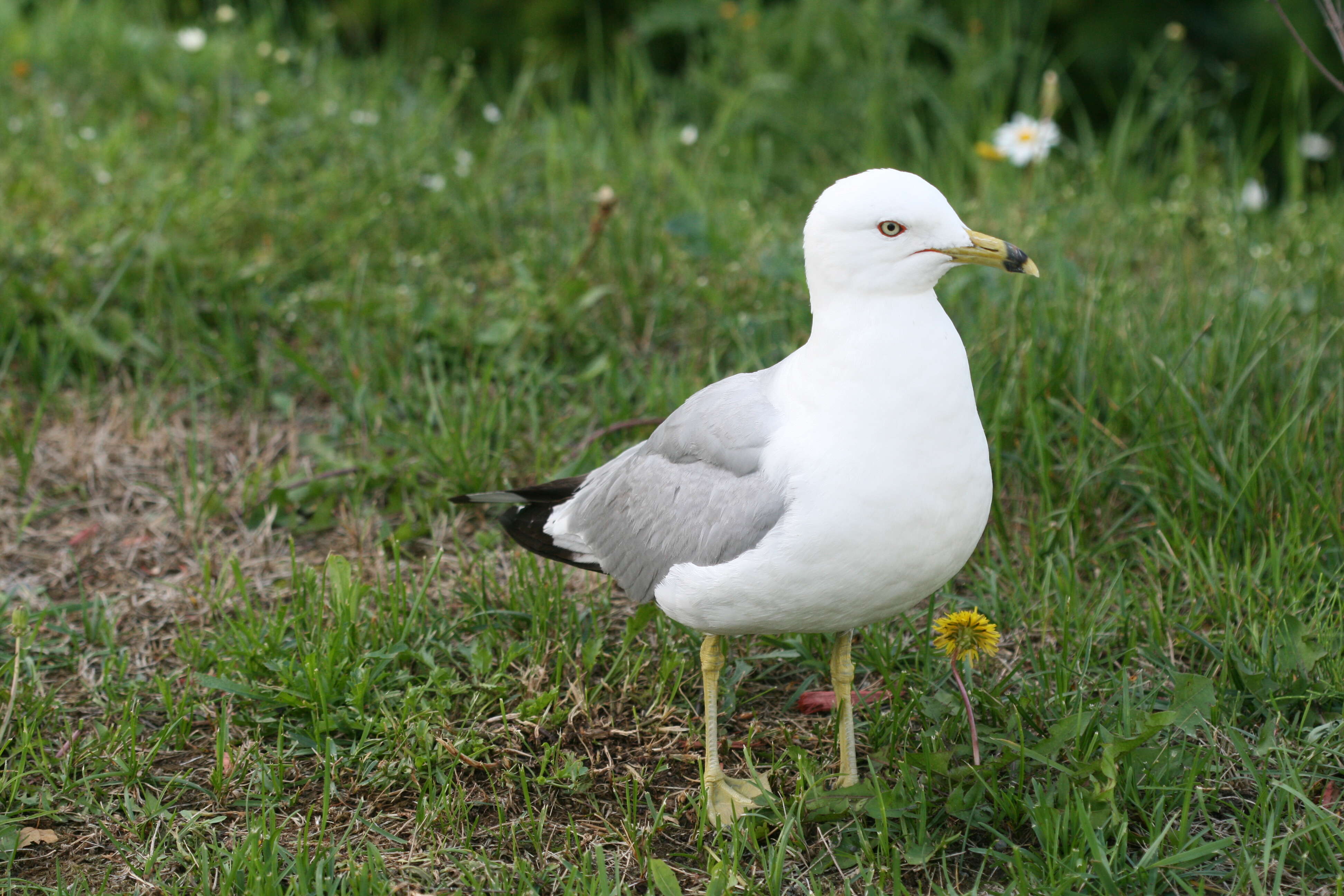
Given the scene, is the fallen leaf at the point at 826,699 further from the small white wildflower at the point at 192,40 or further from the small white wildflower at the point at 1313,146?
the small white wildflower at the point at 192,40

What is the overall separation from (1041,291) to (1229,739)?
67.7 inches

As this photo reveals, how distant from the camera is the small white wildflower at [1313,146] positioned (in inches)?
225

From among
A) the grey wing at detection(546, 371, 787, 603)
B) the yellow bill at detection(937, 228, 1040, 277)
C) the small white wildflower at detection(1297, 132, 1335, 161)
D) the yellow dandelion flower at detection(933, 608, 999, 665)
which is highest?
the yellow bill at detection(937, 228, 1040, 277)

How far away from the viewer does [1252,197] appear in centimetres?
507

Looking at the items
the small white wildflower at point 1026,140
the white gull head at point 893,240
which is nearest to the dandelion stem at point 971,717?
the white gull head at point 893,240

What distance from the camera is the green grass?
261 centimetres

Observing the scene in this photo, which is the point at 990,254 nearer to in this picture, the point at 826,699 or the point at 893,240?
the point at 893,240

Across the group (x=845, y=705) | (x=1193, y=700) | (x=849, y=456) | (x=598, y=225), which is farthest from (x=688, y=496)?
(x=598, y=225)

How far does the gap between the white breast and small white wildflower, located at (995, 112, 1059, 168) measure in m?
2.56

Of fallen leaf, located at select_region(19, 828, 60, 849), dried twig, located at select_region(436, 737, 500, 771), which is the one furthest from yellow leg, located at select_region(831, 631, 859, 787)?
fallen leaf, located at select_region(19, 828, 60, 849)

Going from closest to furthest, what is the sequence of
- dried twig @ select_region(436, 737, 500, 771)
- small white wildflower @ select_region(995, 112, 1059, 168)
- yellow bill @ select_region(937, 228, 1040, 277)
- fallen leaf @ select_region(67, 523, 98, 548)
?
yellow bill @ select_region(937, 228, 1040, 277), dried twig @ select_region(436, 737, 500, 771), fallen leaf @ select_region(67, 523, 98, 548), small white wildflower @ select_region(995, 112, 1059, 168)

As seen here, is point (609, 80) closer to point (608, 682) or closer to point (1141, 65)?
point (1141, 65)

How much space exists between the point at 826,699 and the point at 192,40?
15.3 ft

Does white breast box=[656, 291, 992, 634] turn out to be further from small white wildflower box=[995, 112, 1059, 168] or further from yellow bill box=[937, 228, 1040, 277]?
small white wildflower box=[995, 112, 1059, 168]
